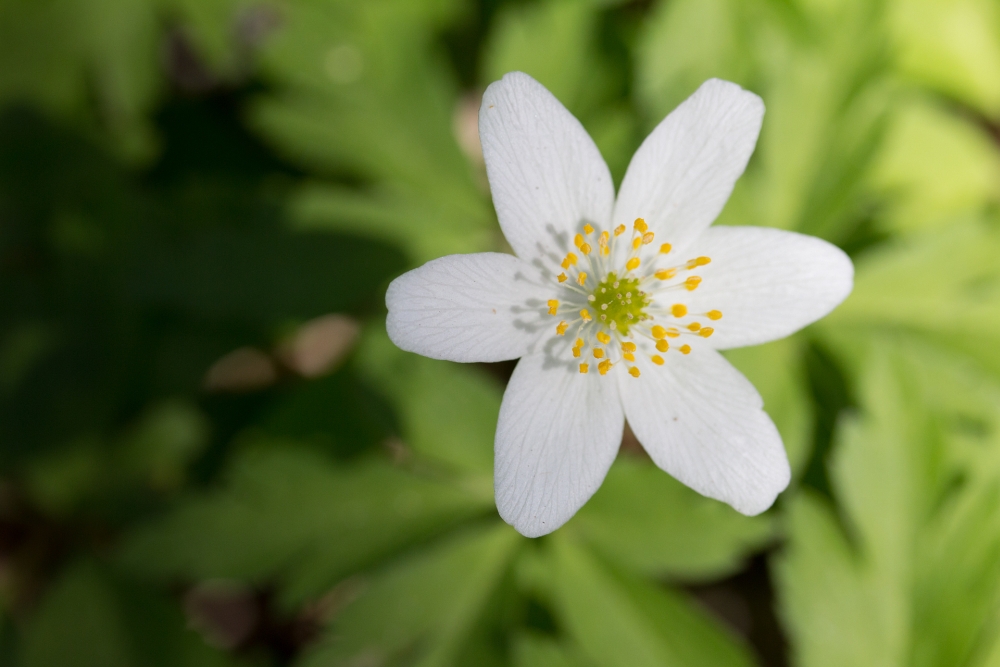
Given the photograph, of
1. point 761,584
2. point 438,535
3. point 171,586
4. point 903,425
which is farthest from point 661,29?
point 171,586

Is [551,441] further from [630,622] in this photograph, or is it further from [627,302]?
[630,622]

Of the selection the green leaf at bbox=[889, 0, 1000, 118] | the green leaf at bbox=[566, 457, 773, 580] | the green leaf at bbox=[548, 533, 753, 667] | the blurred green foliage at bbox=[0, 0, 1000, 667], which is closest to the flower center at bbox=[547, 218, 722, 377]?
the blurred green foliage at bbox=[0, 0, 1000, 667]

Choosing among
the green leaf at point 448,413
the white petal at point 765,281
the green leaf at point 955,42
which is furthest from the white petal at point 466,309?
the green leaf at point 955,42

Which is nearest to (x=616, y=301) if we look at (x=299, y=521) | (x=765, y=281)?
(x=765, y=281)

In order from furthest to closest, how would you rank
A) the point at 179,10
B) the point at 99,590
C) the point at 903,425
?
1. the point at 99,590
2. the point at 179,10
3. the point at 903,425

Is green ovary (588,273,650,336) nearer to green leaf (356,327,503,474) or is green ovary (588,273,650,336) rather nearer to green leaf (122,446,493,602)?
green leaf (356,327,503,474)

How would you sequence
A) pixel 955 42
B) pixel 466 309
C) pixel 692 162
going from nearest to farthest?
1. pixel 466 309
2. pixel 692 162
3. pixel 955 42

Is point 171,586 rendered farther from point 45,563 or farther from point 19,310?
point 19,310
